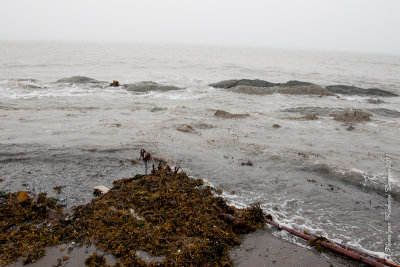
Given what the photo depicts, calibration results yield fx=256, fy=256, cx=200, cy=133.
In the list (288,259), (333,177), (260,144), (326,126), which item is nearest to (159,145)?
(260,144)

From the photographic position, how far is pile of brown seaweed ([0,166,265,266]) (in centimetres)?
331

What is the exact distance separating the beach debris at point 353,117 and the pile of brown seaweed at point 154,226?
9566 mm

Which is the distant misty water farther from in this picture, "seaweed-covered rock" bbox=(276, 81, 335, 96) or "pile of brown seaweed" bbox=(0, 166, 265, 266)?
"pile of brown seaweed" bbox=(0, 166, 265, 266)

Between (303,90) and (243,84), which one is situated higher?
(243,84)

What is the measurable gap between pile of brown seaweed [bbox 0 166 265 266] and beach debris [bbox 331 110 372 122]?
957cm

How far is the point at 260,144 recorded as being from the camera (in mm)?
8180

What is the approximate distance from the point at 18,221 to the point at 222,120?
8.41 metres

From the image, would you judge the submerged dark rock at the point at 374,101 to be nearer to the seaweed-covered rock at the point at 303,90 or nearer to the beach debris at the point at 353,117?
the seaweed-covered rock at the point at 303,90

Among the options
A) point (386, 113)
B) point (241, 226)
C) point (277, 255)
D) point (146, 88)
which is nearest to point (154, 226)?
point (241, 226)

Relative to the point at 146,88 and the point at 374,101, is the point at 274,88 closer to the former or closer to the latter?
the point at 374,101

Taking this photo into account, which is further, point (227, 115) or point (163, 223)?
point (227, 115)

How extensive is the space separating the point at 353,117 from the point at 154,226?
37.9ft

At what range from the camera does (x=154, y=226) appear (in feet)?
12.4

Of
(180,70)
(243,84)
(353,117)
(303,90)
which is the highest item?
(180,70)
